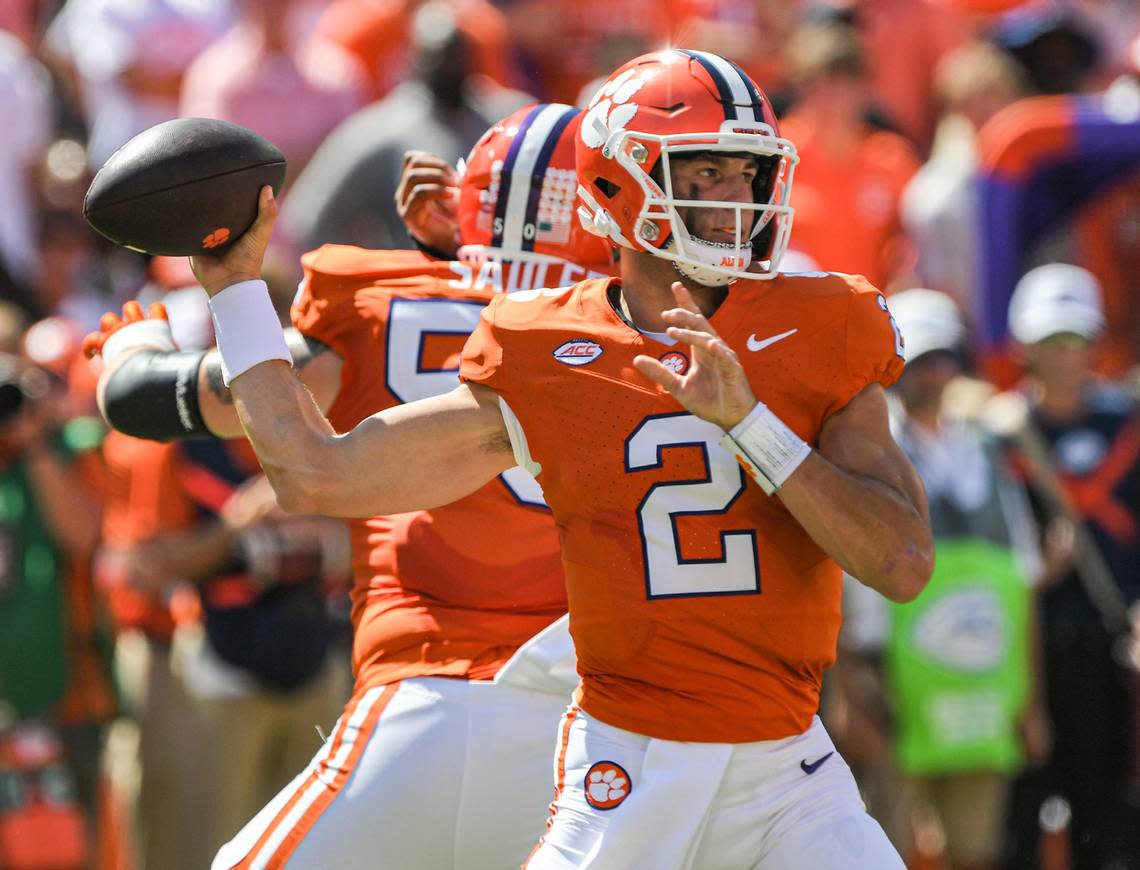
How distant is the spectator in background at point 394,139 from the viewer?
721cm

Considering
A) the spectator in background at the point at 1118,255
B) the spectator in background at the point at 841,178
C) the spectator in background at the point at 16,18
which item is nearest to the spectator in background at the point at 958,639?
the spectator in background at the point at 841,178

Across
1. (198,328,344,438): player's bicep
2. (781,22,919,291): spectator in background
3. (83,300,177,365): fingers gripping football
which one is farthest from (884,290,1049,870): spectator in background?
(83,300,177,365): fingers gripping football

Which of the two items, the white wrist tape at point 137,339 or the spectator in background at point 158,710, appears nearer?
the white wrist tape at point 137,339

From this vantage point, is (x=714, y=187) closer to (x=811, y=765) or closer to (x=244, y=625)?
(x=811, y=765)

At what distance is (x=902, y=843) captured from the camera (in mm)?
6891

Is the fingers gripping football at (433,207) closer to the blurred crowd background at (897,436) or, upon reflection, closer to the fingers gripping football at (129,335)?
the fingers gripping football at (129,335)

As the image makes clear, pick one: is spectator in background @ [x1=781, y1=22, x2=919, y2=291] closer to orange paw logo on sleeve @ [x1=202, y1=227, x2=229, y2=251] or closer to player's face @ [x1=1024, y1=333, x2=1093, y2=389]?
player's face @ [x1=1024, y1=333, x2=1093, y2=389]

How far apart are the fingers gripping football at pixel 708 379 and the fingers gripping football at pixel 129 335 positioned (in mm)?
1341

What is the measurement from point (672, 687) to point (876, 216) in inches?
203

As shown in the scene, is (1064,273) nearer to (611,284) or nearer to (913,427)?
(913,427)

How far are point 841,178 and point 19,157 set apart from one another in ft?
11.6

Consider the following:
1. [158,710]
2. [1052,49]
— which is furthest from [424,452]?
[1052,49]

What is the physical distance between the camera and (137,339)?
398 cm

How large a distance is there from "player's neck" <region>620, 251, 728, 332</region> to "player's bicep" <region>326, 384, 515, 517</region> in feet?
0.96
